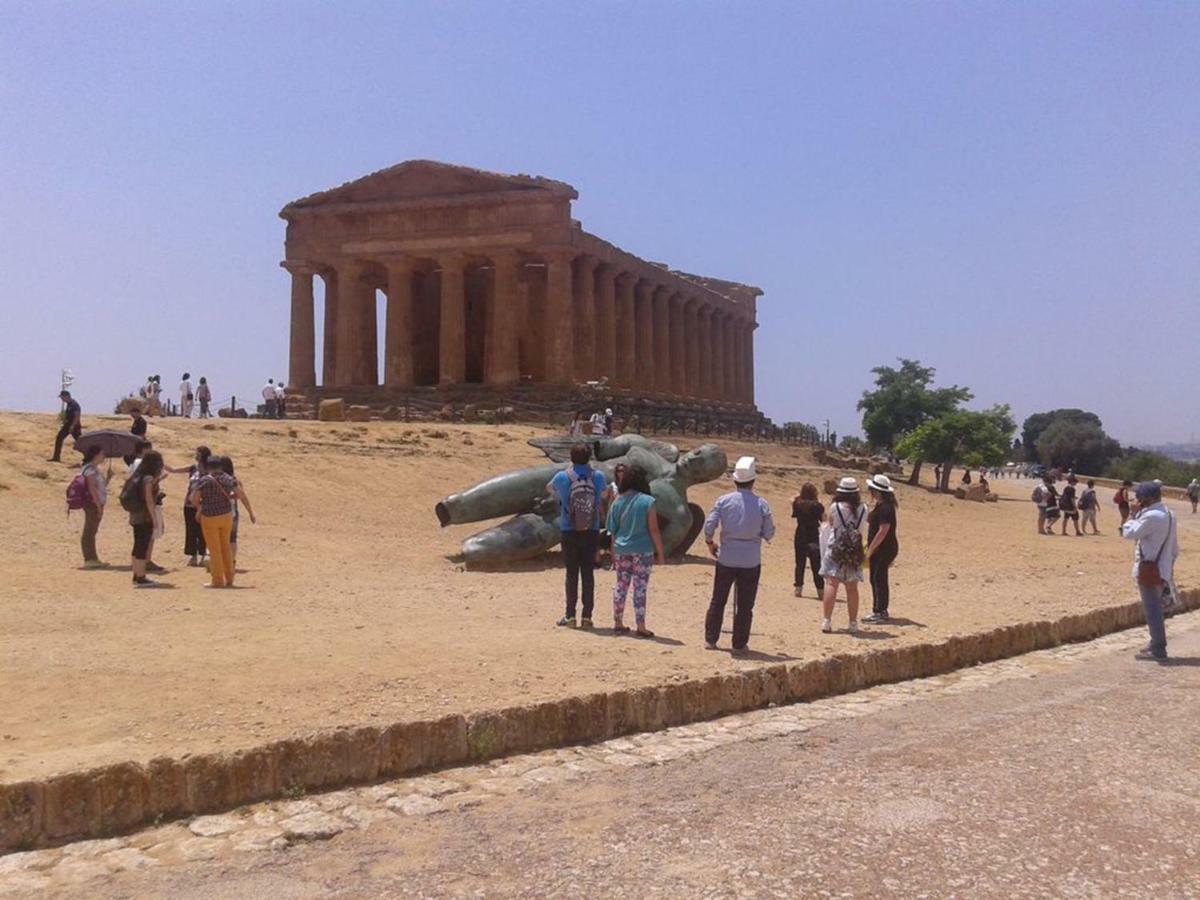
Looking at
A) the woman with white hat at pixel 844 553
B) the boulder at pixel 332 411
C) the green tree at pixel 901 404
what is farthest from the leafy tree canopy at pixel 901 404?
the woman with white hat at pixel 844 553

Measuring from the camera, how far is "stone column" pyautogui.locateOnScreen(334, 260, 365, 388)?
5144 cm

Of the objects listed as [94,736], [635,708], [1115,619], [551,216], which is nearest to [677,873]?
[635,708]

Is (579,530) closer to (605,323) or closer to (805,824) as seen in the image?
(805,824)

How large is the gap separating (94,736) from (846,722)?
5297 mm

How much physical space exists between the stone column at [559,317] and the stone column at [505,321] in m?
1.54

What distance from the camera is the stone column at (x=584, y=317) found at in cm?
5116

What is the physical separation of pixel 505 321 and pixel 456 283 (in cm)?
285

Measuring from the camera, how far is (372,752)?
689 centimetres

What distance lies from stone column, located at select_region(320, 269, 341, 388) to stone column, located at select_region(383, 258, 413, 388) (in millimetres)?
3657

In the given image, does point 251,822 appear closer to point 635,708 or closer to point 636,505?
point 635,708

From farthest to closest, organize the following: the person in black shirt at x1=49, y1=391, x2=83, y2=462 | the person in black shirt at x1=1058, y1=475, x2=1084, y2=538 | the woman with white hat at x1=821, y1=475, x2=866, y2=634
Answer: the person in black shirt at x1=1058, y1=475, x2=1084, y2=538, the person in black shirt at x1=49, y1=391, x2=83, y2=462, the woman with white hat at x1=821, y1=475, x2=866, y2=634

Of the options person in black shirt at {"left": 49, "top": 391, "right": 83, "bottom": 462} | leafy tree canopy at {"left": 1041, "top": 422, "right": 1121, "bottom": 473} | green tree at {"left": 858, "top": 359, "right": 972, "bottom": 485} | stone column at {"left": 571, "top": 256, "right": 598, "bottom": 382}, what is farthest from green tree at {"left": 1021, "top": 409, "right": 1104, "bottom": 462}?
person in black shirt at {"left": 49, "top": 391, "right": 83, "bottom": 462}

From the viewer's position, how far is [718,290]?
3041 inches

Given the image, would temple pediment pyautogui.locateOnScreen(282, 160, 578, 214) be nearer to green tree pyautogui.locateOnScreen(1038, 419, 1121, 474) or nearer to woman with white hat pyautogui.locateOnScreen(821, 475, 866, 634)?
woman with white hat pyautogui.locateOnScreen(821, 475, 866, 634)
